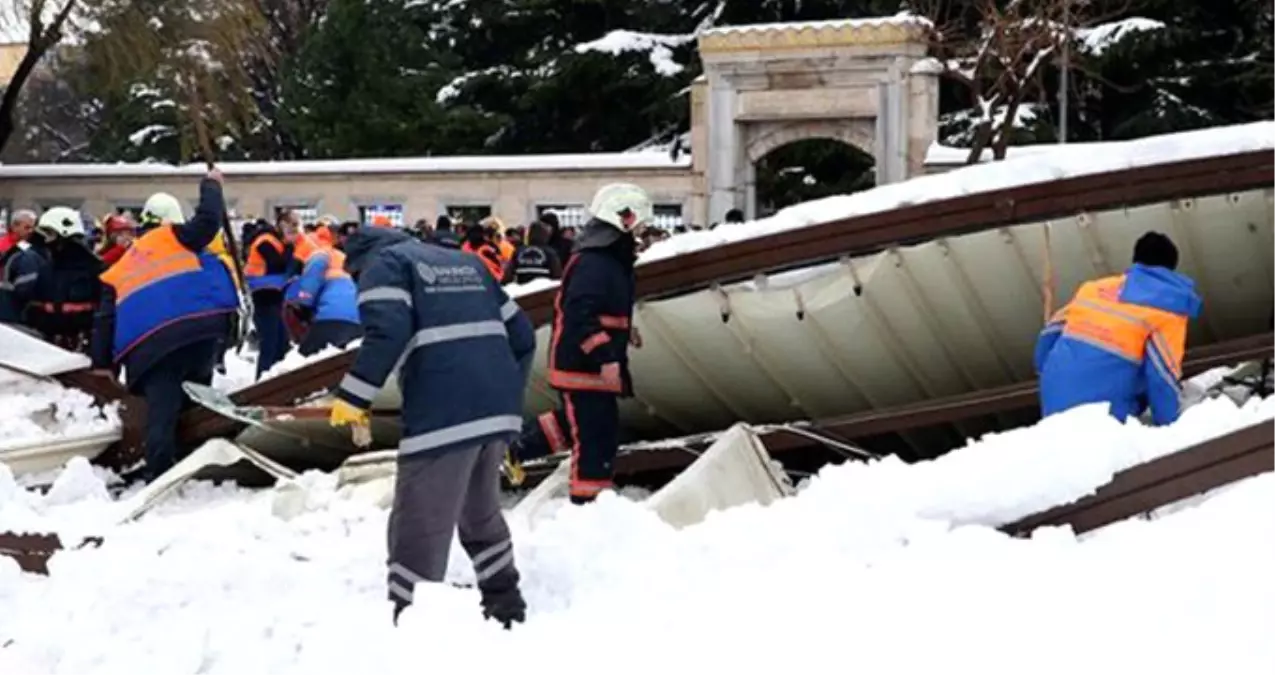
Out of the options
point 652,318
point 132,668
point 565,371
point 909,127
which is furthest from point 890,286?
point 909,127

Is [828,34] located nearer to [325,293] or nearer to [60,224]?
[325,293]

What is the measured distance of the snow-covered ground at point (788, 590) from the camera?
151 inches

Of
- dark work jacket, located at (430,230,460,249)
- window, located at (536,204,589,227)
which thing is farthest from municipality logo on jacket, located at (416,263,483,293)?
window, located at (536,204,589,227)

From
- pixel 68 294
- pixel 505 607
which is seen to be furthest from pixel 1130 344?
pixel 68 294

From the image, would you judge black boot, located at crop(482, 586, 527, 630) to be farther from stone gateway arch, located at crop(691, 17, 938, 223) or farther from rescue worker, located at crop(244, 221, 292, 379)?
stone gateway arch, located at crop(691, 17, 938, 223)

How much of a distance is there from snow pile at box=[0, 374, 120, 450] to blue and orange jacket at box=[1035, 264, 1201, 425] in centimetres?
518

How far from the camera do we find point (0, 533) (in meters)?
6.15

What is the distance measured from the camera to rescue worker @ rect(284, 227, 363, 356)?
32.6 ft

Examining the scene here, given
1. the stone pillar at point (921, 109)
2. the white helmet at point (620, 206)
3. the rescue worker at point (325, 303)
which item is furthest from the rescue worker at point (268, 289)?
the stone pillar at point (921, 109)

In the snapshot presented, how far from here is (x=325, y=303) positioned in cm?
1002

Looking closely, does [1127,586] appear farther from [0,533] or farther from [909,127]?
[909,127]

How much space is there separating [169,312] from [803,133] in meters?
14.7

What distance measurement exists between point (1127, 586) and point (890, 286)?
3.30 meters

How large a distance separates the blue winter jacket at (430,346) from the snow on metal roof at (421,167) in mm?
16310
